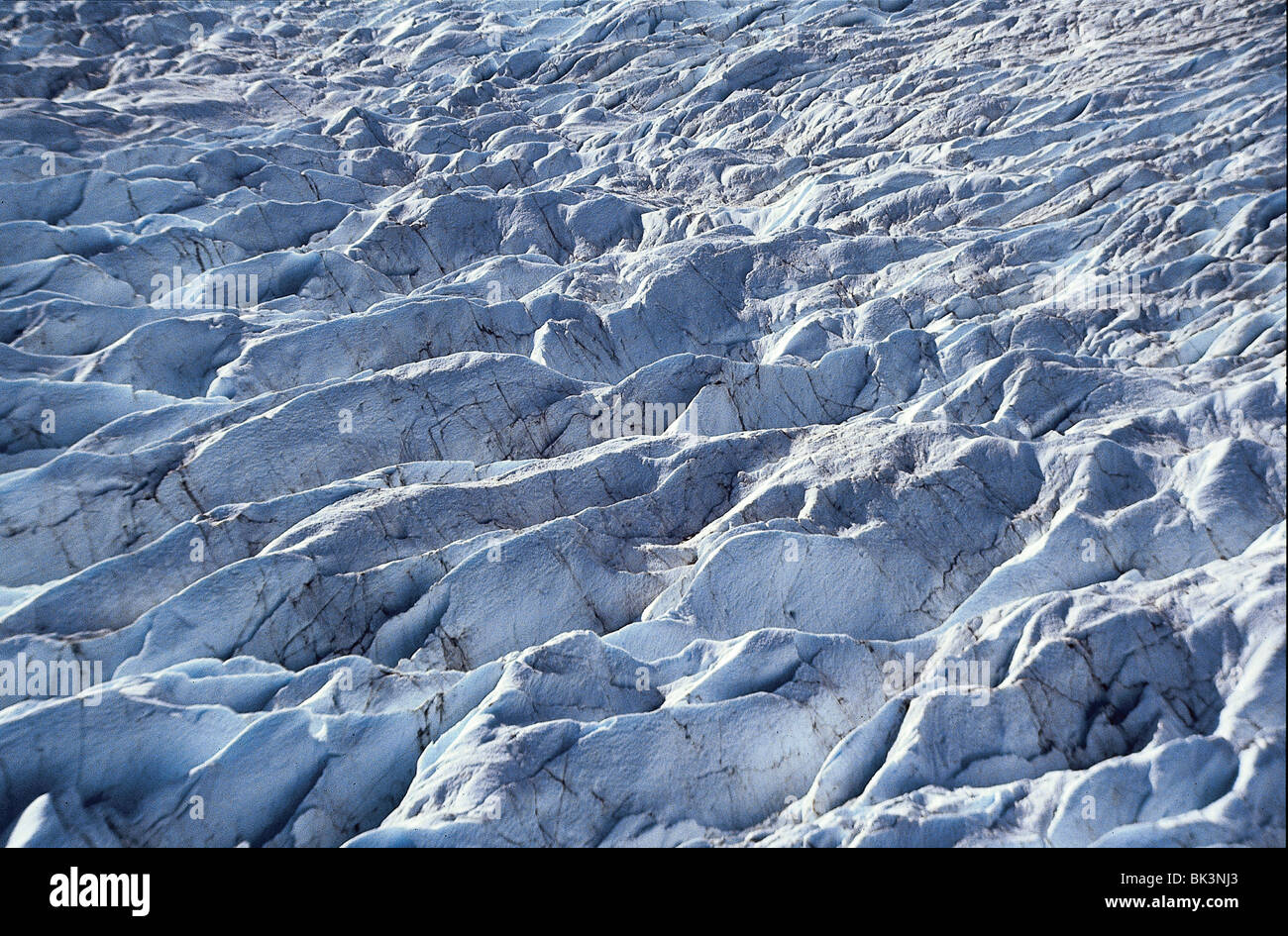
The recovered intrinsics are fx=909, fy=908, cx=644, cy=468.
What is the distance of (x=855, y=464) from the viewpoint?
400 inches

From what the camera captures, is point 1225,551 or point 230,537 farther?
point 230,537

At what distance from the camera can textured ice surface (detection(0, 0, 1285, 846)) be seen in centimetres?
737

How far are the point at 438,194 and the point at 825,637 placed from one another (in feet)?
41.8

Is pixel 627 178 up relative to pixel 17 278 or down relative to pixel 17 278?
up

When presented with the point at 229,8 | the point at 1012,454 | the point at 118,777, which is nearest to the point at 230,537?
the point at 118,777

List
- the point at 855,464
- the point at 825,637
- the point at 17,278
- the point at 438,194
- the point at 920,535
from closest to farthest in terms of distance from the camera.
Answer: the point at 825,637 < the point at 920,535 < the point at 855,464 < the point at 17,278 < the point at 438,194

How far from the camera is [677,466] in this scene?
1068cm

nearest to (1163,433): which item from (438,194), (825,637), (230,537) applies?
(825,637)

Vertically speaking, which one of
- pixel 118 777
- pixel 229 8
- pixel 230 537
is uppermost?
pixel 229 8

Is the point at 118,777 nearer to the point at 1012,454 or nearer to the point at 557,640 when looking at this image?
the point at 557,640

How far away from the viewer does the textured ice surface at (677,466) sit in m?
7.37

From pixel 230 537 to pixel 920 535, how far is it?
7.41 metres

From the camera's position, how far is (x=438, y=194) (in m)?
17.5

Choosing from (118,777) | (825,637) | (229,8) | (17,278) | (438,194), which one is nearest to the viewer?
(118,777)
